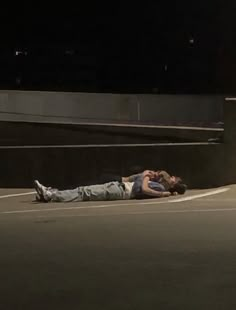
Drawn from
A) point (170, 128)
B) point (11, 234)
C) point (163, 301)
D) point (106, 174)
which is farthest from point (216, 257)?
point (170, 128)

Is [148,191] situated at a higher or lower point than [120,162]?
lower

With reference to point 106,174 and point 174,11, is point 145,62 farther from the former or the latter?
point 106,174

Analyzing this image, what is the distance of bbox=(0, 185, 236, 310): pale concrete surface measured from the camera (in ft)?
15.5

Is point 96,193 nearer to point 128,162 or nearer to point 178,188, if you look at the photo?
point 178,188

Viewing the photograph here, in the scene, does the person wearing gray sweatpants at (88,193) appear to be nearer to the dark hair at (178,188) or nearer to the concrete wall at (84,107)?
the dark hair at (178,188)

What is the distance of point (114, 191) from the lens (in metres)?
11.0

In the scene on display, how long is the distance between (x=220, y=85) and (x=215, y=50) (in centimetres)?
203

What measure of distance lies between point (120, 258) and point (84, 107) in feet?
52.5

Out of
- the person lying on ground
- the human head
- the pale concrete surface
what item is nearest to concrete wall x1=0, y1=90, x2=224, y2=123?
the human head

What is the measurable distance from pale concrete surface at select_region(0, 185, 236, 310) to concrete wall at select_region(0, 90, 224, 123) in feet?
38.9

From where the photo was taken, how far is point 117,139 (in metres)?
16.6

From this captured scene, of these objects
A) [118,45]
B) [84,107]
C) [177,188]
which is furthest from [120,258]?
[118,45]

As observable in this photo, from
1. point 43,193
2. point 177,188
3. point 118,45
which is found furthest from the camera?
point 118,45

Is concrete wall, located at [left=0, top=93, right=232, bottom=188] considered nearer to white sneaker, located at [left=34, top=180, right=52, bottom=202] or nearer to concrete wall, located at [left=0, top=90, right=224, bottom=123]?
white sneaker, located at [left=34, top=180, right=52, bottom=202]
